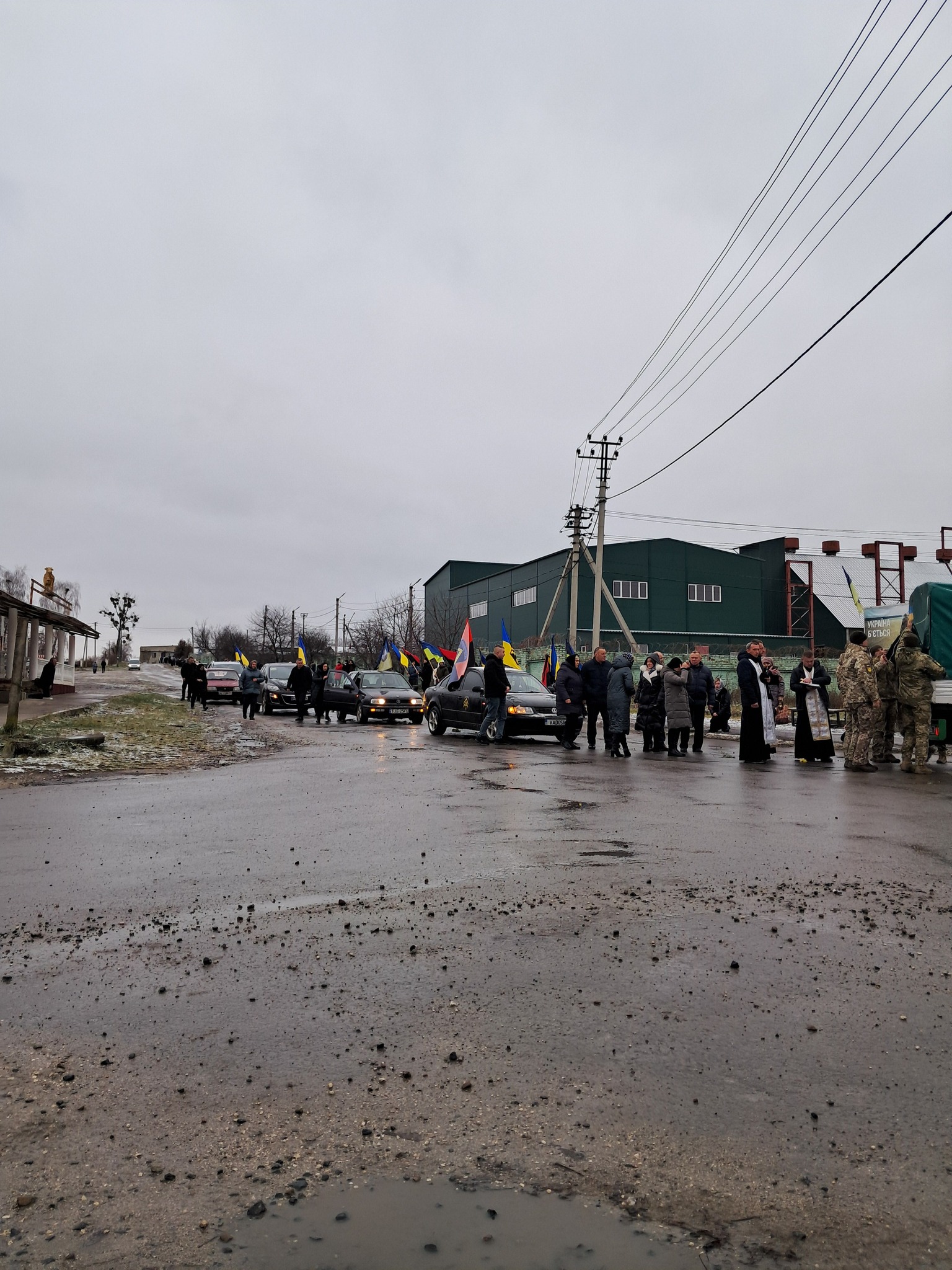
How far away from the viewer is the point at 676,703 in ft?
57.7

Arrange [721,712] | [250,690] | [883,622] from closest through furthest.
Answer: [883,622], [721,712], [250,690]

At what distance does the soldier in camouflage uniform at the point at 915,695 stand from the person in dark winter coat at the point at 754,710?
221cm

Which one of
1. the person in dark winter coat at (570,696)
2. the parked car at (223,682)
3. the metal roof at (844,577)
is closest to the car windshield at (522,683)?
the person in dark winter coat at (570,696)

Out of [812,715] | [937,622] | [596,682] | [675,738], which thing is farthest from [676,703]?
[937,622]

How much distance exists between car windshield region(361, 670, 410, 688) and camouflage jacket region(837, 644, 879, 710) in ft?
52.1

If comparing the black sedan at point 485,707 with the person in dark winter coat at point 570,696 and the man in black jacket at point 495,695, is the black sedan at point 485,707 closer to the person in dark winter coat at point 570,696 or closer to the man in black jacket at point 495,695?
the man in black jacket at point 495,695

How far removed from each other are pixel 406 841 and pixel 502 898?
217cm

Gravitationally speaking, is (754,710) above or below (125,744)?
above

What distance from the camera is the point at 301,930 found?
16.6 ft

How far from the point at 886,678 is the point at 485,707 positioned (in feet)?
27.3

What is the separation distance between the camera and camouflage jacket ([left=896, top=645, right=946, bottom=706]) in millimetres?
13266

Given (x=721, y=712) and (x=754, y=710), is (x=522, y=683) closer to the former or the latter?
(x=754, y=710)

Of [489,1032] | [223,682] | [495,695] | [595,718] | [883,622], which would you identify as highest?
[883,622]

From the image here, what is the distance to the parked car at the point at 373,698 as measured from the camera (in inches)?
1072
